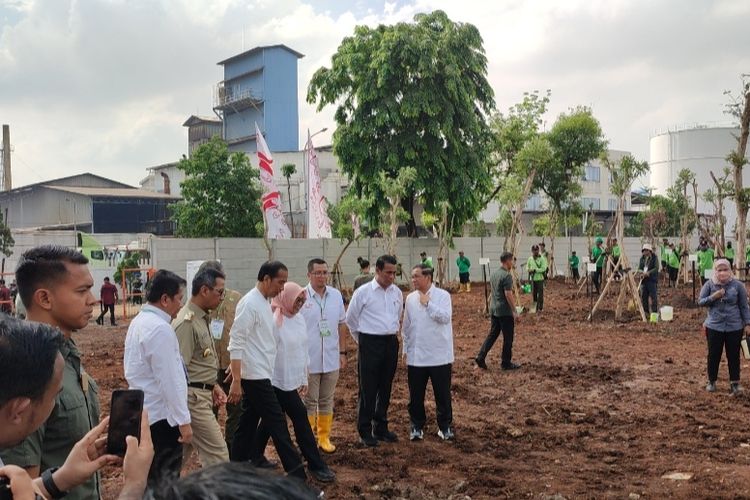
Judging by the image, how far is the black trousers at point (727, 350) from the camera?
809 cm

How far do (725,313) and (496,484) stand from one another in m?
4.29

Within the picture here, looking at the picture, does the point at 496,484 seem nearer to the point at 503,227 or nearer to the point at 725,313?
the point at 725,313

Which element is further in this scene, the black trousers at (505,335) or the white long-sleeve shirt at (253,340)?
the black trousers at (505,335)

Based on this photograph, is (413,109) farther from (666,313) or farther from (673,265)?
(666,313)

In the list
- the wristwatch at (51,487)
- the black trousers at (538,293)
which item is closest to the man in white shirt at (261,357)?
the wristwatch at (51,487)

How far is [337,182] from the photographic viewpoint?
41.0 metres

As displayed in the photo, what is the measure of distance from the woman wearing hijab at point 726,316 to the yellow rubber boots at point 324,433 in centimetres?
457

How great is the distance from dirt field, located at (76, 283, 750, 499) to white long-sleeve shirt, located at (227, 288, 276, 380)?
1087mm

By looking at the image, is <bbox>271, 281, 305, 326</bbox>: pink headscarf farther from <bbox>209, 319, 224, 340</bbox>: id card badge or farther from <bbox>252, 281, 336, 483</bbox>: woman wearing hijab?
<bbox>209, 319, 224, 340</bbox>: id card badge

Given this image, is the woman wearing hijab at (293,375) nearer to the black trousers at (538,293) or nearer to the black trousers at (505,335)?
the black trousers at (505,335)

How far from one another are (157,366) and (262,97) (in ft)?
149

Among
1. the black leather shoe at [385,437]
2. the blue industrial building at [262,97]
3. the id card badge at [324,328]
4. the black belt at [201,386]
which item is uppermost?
the blue industrial building at [262,97]

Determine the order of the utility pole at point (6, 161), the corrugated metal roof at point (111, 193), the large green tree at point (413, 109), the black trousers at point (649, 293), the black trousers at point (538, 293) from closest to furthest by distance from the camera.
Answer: the black trousers at point (649, 293) < the black trousers at point (538, 293) < the large green tree at point (413, 109) < the corrugated metal roof at point (111, 193) < the utility pole at point (6, 161)

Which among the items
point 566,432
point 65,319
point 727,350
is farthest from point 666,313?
point 65,319
